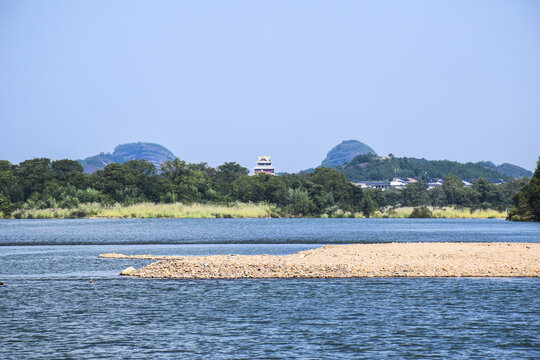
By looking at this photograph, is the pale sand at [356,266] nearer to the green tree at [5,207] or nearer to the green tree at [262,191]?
the green tree at [5,207]

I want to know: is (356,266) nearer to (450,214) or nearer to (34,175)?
(450,214)

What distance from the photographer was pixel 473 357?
17.3m

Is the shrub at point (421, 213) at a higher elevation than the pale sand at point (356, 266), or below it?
higher

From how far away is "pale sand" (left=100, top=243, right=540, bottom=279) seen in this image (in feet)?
104

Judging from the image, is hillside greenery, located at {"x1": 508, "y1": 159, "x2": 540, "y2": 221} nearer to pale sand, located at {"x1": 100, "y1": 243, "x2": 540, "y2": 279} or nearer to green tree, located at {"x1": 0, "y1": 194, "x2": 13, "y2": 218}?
pale sand, located at {"x1": 100, "y1": 243, "x2": 540, "y2": 279}

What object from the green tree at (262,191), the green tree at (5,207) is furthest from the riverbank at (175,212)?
the green tree at (262,191)

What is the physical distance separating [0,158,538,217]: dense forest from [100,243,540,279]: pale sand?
73.3m

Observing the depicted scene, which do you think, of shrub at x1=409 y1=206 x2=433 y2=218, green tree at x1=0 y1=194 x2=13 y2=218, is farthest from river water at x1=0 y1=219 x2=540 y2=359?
shrub at x1=409 y1=206 x2=433 y2=218

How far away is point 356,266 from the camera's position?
108ft

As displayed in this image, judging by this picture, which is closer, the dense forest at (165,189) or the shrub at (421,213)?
the dense forest at (165,189)

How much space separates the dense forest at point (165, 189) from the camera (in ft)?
360

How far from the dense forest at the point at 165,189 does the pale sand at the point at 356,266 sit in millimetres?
73281

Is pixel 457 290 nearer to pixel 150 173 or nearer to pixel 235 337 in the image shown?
pixel 235 337

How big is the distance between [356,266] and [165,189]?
8554 cm
